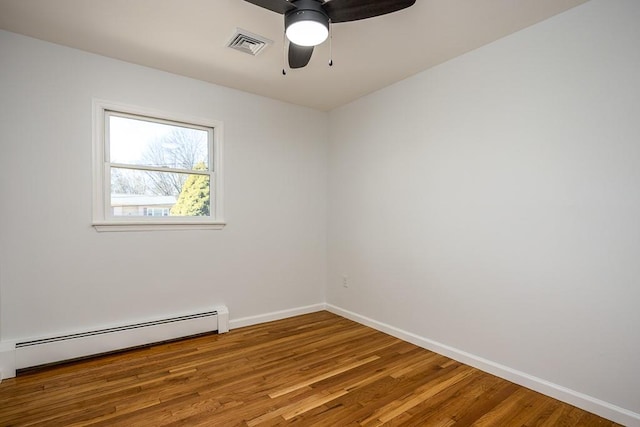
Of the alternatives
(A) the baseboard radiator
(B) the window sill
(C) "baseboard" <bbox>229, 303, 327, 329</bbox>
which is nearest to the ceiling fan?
(B) the window sill

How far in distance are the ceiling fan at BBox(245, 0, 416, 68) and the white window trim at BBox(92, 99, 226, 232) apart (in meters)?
1.79

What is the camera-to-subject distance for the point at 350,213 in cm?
391

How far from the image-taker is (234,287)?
3.53 metres

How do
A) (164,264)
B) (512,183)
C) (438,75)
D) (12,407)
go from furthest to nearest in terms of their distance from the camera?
1. (164,264)
2. (438,75)
3. (512,183)
4. (12,407)

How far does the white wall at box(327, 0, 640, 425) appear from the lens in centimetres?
195

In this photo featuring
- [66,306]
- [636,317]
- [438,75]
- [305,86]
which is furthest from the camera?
[305,86]

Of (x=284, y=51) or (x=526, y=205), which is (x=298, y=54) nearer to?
(x=284, y=51)

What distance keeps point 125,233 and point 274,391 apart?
1928mm

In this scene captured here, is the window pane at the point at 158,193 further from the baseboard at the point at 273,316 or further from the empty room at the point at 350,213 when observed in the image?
the baseboard at the point at 273,316

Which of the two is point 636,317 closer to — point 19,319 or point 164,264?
point 164,264

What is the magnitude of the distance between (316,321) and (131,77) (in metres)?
3.14

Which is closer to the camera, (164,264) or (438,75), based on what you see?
(438,75)

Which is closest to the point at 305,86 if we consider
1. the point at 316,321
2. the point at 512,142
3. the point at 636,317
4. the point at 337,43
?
the point at 337,43

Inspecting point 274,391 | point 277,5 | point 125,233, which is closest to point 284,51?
point 277,5
